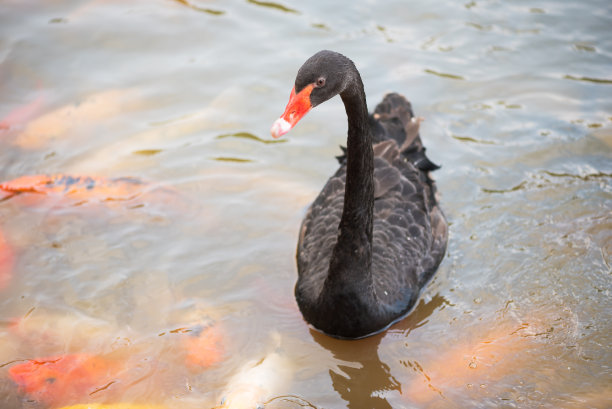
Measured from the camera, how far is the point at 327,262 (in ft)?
16.2

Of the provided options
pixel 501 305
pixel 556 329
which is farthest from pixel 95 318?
pixel 556 329

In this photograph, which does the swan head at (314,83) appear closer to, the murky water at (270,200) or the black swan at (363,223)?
the black swan at (363,223)

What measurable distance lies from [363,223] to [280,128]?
1.09 meters

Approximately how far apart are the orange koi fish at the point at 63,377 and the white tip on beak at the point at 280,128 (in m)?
2.04

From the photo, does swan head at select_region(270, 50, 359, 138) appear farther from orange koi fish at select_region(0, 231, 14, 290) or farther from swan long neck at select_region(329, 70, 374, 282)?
orange koi fish at select_region(0, 231, 14, 290)

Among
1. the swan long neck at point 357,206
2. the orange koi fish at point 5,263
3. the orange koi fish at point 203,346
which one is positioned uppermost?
the swan long neck at point 357,206

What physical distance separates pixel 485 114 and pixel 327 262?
304 centimetres

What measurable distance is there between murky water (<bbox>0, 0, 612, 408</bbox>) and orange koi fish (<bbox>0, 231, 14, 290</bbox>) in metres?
0.02

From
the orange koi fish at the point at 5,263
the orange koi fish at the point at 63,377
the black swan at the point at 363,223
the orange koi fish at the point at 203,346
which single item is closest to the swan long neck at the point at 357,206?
the black swan at the point at 363,223

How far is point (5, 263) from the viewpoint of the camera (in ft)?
17.4

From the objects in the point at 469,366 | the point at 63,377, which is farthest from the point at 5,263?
the point at 469,366

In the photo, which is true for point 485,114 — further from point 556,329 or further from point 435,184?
point 556,329

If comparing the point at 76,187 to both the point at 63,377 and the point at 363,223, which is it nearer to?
the point at 63,377

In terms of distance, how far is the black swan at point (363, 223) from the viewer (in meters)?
3.96
